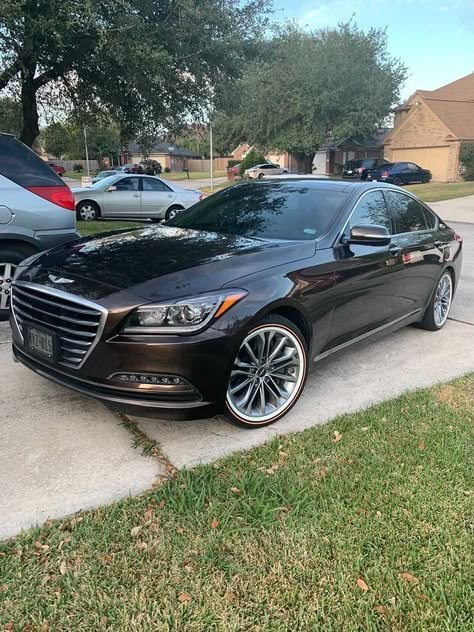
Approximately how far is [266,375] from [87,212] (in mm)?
13253

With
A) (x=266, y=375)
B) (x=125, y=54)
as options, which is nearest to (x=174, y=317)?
(x=266, y=375)

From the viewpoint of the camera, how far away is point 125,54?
904cm

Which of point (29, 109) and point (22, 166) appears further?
point (29, 109)

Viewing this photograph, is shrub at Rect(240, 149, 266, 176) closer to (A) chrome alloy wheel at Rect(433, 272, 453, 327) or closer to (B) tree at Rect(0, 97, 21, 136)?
(B) tree at Rect(0, 97, 21, 136)

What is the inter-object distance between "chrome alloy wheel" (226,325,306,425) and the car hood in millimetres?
455

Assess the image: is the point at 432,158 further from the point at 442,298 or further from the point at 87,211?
the point at 442,298

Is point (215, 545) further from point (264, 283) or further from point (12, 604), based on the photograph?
point (264, 283)

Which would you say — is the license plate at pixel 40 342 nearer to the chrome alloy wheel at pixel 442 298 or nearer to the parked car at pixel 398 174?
the chrome alloy wheel at pixel 442 298

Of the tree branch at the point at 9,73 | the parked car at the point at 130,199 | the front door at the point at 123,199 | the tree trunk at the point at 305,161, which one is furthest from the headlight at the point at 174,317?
the tree trunk at the point at 305,161

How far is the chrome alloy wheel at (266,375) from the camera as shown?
3.45m

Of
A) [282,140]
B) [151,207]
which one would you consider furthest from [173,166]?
[151,207]

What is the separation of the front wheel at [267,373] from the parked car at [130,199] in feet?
42.6

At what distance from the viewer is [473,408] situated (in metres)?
3.97

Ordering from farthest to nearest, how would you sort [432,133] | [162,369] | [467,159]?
[432,133] → [467,159] → [162,369]
